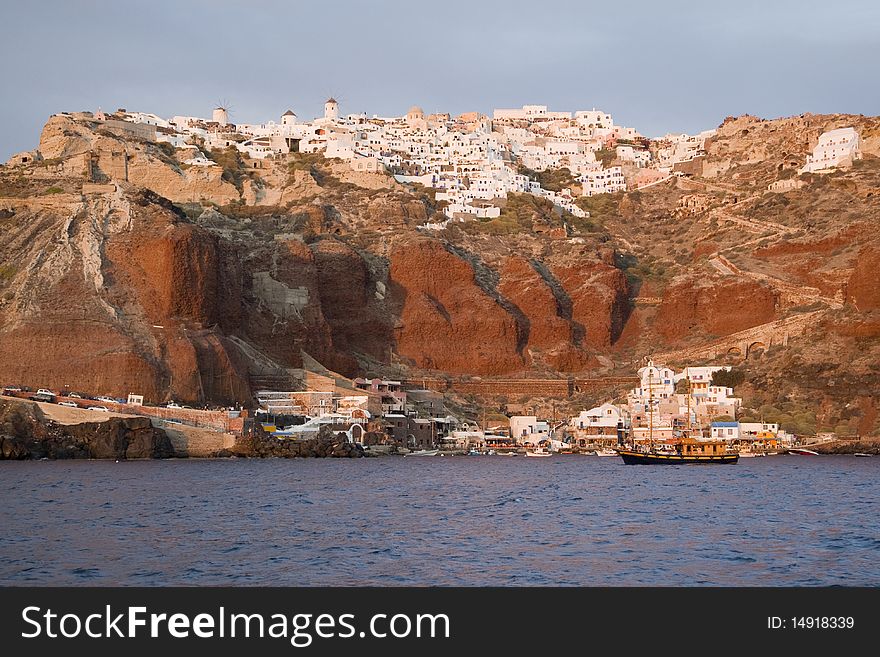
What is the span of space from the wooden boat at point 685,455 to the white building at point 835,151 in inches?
2319

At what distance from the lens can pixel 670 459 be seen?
88.4 m

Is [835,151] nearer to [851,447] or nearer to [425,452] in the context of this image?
[851,447]

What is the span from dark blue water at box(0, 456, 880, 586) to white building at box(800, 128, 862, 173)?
7354 cm

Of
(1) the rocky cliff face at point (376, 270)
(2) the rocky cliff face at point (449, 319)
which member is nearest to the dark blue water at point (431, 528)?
(1) the rocky cliff face at point (376, 270)

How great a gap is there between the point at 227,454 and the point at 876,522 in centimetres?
5047

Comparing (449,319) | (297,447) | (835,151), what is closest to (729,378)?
(449,319)

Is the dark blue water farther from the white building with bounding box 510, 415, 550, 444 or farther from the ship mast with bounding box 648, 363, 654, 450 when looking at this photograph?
the white building with bounding box 510, 415, 550, 444

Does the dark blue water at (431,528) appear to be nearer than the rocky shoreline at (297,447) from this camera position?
Yes

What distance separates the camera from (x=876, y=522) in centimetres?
4409

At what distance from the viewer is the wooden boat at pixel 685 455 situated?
8738 centimetres

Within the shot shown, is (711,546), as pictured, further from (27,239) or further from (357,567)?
(27,239)

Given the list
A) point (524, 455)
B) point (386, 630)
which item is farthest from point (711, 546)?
point (524, 455)

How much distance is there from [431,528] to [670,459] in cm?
4911

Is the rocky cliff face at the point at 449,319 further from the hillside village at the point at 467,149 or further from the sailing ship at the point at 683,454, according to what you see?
the sailing ship at the point at 683,454
